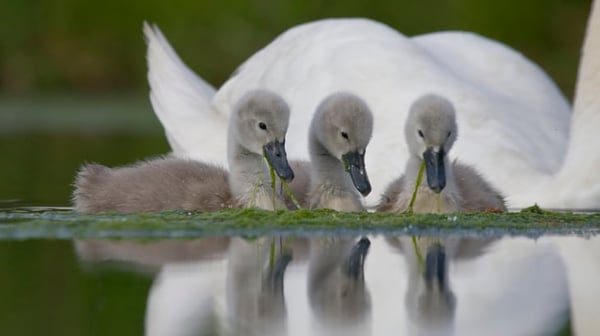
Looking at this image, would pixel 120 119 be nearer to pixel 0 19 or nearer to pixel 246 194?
pixel 0 19

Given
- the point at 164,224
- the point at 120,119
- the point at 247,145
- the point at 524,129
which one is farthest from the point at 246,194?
the point at 120,119

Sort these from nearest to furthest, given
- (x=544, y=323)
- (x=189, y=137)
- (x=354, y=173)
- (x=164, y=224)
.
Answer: (x=544, y=323), (x=164, y=224), (x=354, y=173), (x=189, y=137)

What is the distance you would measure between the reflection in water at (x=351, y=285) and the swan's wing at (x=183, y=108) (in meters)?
2.97

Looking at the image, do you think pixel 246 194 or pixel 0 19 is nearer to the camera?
pixel 246 194

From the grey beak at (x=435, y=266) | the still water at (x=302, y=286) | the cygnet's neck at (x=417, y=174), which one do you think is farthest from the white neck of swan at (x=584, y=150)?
the grey beak at (x=435, y=266)

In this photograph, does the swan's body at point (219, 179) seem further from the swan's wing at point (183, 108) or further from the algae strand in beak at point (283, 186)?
the swan's wing at point (183, 108)

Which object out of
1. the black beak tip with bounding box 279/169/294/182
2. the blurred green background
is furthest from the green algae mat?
the blurred green background

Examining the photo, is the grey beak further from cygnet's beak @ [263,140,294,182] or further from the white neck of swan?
the white neck of swan

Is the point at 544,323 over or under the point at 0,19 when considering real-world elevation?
under

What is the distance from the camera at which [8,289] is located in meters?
4.75

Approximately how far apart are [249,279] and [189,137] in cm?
422

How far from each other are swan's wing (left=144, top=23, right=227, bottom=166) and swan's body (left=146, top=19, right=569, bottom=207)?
13mm

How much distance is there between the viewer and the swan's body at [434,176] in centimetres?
641

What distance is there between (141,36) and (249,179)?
11344 millimetres
